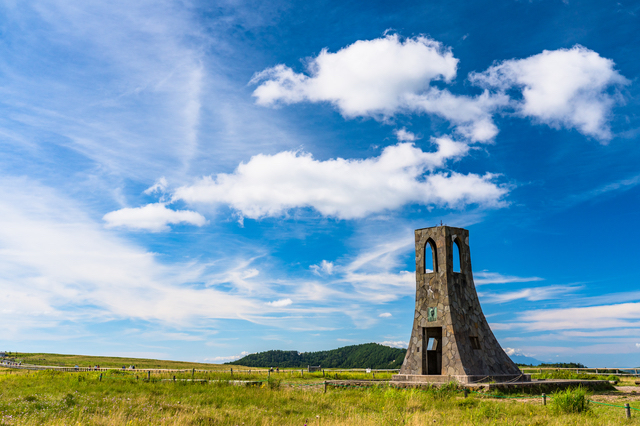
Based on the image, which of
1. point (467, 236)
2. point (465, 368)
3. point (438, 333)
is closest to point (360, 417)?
point (465, 368)

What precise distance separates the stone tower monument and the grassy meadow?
6.57 metres

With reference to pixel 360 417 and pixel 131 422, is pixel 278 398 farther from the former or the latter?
pixel 131 422

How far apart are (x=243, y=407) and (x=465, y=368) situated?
1635cm

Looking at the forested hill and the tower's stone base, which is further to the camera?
the forested hill

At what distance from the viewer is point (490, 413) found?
15789 millimetres

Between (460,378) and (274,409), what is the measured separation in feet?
48.7

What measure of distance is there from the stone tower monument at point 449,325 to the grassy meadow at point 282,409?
21.6ft

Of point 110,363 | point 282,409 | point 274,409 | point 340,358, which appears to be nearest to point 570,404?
point 282,409

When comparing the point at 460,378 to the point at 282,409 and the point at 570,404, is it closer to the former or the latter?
the point at 570,404

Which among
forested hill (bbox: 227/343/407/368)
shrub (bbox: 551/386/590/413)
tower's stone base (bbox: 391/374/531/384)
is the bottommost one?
forested hill (bbox: 227/343/407/368)

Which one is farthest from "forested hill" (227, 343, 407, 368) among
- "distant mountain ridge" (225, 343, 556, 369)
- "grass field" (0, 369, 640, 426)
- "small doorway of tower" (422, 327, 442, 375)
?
"grass field" (0, 369, 640, 426)

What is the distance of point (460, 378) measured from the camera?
88.0 feet

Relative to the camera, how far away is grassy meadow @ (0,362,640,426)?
44.7 feet

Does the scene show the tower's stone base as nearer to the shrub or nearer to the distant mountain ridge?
the shrub
